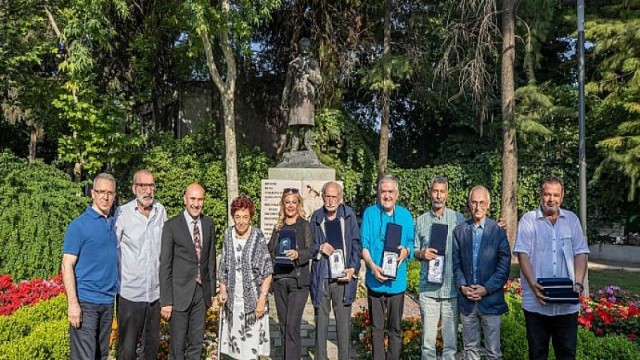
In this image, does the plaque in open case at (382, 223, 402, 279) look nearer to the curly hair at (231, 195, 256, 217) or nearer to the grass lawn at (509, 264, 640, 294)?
the curly hair at (231, 195, 256, 217)

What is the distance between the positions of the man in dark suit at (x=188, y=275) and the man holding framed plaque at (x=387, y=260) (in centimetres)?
141

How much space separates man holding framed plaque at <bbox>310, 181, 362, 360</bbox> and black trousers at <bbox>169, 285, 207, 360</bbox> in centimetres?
101

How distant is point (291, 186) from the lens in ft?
26.9

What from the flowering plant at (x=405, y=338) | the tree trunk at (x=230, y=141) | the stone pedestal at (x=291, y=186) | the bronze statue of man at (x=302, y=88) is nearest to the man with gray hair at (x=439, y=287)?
the flowering plant at (x=405, y=338)

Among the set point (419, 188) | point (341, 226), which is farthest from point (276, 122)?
point (341, 226)

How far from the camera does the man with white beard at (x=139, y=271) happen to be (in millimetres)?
3980

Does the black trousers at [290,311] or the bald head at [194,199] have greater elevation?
the bald head at [194,199]

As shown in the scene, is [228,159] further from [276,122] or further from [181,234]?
[181,234]

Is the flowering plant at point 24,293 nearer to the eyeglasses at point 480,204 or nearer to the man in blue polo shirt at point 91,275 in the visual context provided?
the man in blue polo shirt at point 91,275

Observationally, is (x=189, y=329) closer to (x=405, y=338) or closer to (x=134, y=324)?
(x=134, y=324)

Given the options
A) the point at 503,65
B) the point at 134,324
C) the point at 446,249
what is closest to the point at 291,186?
the point at 446,249

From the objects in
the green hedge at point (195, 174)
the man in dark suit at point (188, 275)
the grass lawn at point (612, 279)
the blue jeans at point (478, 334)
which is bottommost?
the grass lawn at point (612, 279)

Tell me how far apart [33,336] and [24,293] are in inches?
75.0

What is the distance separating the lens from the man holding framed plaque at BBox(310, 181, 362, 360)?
443 centimetres
